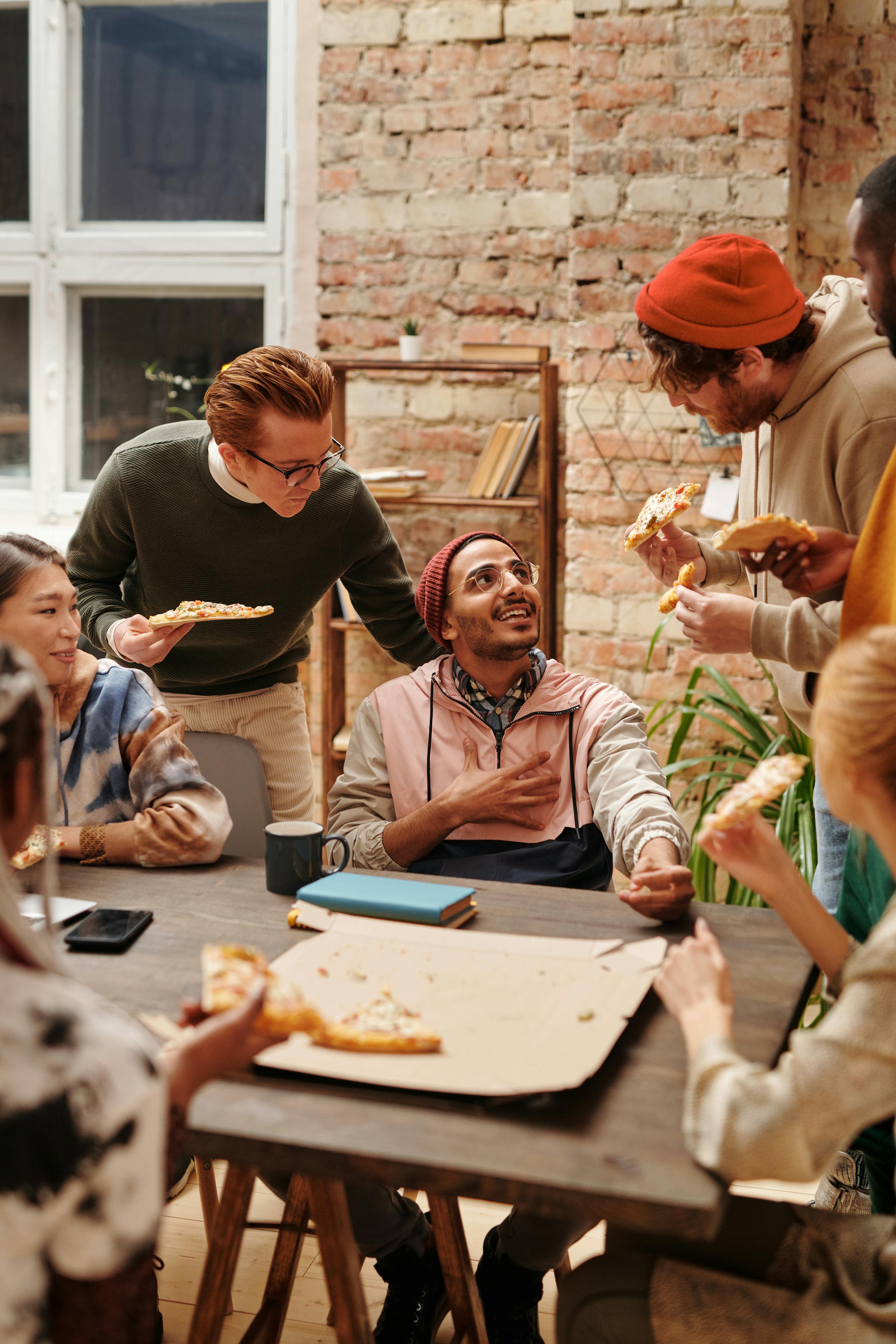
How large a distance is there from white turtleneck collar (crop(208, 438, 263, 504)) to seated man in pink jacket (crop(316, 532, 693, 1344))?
15.6 inches

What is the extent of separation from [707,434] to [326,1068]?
263 cm

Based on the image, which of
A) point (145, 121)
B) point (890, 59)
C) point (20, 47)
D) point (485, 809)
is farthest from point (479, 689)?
point (20, 47)

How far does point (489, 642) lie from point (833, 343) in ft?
2.68

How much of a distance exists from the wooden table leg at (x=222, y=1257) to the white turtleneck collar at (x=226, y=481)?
4.29 feet

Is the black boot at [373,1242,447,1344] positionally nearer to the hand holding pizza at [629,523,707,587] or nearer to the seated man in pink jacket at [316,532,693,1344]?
the seated man in pink jacket at [316,532,693,1344]

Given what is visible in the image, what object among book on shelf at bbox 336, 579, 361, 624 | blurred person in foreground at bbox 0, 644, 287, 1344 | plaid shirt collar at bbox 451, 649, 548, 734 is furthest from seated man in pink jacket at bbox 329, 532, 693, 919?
book on shelf at bbox 336, 579, 361, 624

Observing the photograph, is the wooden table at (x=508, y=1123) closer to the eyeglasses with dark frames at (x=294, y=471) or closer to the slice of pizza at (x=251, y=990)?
the slice of pizza at (x=251, y=990)

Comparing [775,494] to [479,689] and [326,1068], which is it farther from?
[326,1068]

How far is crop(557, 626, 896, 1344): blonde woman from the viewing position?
1.12 m

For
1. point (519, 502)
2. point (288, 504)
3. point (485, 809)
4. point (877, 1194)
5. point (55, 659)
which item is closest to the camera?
point (877, 1194)

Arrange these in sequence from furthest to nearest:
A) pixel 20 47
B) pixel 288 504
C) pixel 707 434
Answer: pixel 20 47, pixel 707 434, pixel 288 504

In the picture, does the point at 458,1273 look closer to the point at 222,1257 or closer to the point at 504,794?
the point at 222,1257

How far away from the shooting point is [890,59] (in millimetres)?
3582

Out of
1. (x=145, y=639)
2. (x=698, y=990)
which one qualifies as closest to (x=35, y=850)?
(x=145, y=639)
